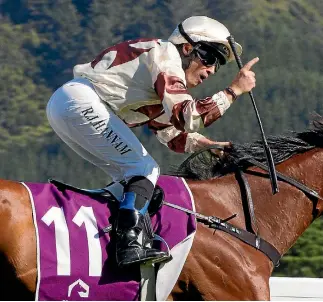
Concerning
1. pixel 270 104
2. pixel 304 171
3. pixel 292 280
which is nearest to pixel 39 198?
pixel 304 171

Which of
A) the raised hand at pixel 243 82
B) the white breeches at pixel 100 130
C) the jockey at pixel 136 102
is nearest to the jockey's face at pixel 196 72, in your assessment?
Answer: the jockey at pixel 136 102

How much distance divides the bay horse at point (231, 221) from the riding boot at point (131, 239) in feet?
0.88

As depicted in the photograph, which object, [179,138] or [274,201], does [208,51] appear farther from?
[274,201]

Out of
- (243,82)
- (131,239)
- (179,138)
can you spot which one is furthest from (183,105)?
(179,138)

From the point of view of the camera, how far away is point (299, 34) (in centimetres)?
7288

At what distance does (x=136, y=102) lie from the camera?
5.72 m

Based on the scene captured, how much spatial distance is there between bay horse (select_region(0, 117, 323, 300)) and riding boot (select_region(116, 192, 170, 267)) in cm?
27

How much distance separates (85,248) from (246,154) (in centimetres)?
115

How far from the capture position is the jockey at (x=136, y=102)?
547cm

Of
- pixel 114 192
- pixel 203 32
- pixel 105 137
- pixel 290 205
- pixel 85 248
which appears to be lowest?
pixel 290 205

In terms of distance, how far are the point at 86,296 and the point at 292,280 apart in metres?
1.87

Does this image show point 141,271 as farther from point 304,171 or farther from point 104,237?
point 304,171

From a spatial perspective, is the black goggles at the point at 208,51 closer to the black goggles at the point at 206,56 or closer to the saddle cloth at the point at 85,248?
the black goggles at the point at 206,56

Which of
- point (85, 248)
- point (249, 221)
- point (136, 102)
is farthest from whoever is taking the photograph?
point (249, 221)
